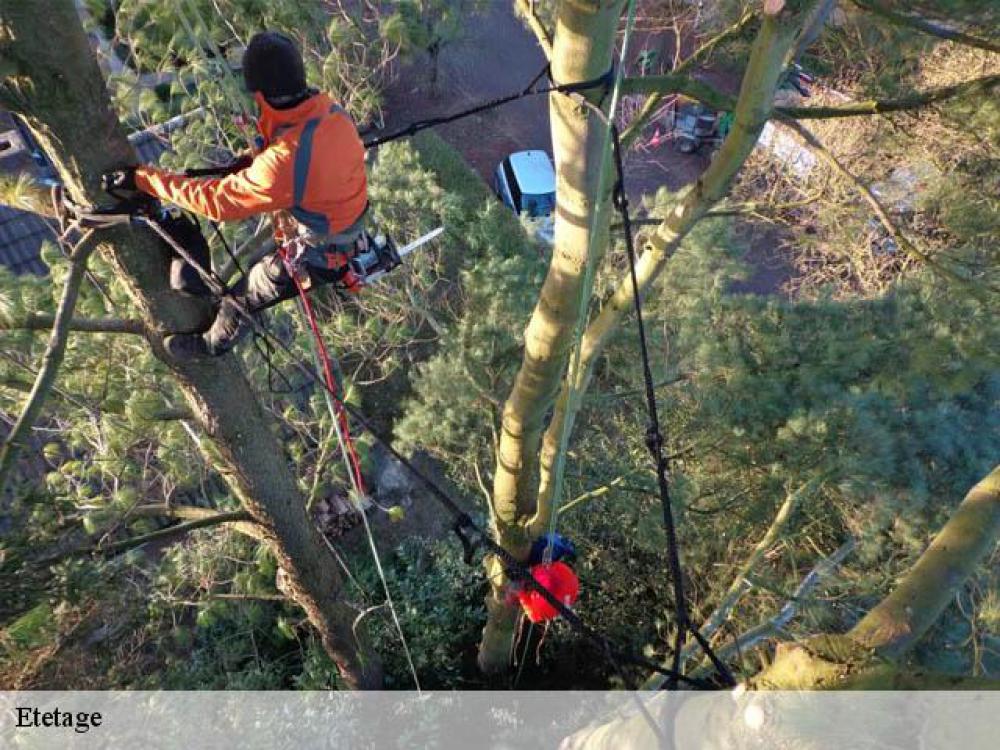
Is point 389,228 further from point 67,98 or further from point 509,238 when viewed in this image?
point 67,98

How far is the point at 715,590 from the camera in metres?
5.27

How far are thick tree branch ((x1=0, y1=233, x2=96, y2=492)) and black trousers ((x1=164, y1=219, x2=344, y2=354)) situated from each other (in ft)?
0.95

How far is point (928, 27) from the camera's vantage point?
2.69 m

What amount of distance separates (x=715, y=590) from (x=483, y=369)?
97.6 inches

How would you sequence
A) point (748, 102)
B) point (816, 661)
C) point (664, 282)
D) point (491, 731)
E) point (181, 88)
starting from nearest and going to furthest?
point (816, 661)
point (748, 102)
point (181, 88)
point (491, 731)
point (664, 282)

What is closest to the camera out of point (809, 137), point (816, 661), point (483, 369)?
point (816, 661)

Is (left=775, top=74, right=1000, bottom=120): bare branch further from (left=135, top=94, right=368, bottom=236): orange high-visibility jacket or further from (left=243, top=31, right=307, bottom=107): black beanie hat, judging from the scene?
(left=243, top=31, right=307, bottom=107): black beanie hat

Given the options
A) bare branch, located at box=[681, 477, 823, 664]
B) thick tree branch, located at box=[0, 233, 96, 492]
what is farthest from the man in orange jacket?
bare branch, located at box=[681, 477, 823, 664]

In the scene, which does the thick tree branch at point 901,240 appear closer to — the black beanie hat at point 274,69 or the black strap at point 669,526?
the black strap at point 669,526

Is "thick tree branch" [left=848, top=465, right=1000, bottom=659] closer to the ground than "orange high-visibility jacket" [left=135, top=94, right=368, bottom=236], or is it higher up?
closer to the ground

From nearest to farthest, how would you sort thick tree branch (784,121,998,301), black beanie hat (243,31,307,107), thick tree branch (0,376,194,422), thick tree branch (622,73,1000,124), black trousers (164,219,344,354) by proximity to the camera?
black beanie hat (243,31,307,107) → black trousers (164,219,344,354) → thick tree branch (622,73,1000,124) → thick tree branch (0,376,194,422) → thick tree branch (784,121,998,301)

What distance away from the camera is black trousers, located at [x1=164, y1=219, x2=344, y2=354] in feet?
8.31

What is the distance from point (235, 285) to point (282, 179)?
839 mm

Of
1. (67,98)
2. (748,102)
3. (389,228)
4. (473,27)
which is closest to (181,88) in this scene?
(389,228)
